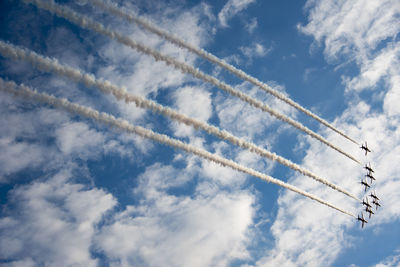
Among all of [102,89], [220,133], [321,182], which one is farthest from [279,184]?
[102,89]

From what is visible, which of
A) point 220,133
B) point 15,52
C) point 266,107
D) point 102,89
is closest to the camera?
point 15,52

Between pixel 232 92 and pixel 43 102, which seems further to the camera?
pixel 232 92

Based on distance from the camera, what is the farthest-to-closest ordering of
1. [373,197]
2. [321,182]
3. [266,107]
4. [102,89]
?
[373,197]
[321,182]
[266,107]
[102,89]

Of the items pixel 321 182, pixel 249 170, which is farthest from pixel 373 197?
pixel 249 170

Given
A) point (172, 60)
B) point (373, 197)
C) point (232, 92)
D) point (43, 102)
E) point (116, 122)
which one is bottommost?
point (43, 102)

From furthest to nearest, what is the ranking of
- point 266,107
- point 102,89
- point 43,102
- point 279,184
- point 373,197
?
point 373,197
point 279,184
point 266,107
point 102,89
point 43,102

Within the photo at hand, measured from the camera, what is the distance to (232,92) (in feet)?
98.2

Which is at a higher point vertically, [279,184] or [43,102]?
[279,184]

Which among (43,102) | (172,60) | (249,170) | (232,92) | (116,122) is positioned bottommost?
(43,102)

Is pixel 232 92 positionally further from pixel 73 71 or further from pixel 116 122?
pixel 73 71

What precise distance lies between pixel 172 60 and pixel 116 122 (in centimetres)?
745

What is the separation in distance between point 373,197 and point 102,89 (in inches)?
2847

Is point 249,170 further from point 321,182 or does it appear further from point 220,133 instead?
point 321,182

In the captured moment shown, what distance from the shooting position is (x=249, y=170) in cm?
3269
